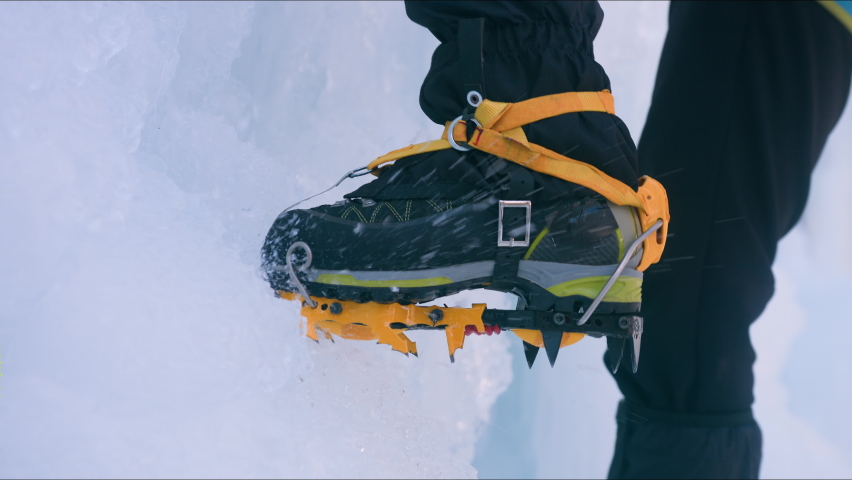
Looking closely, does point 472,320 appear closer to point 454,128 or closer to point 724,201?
point 454,128

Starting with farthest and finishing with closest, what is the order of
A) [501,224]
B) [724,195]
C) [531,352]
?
1. [724,195]
2. [531,352]
3. [501,224]

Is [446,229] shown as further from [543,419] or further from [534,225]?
[543,419]

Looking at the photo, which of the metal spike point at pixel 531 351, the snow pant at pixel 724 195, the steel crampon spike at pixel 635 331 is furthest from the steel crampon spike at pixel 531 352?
the snow pant at pixel 724 195

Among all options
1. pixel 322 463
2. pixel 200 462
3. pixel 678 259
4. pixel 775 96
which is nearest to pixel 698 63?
pixel 775 96

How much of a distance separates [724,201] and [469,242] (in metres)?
0.53

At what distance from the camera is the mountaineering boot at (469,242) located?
0.74 metres

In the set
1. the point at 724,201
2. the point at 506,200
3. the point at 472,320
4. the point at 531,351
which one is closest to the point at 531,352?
the point at 531,351

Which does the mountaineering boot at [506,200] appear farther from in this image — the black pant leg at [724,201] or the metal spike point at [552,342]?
the black pant leg at [724,201]

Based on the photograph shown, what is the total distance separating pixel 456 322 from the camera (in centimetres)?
79

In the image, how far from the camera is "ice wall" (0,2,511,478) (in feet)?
2.52

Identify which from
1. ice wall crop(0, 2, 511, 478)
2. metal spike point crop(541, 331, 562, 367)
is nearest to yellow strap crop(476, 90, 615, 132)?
metal spike point crop(541, 331, 562, 367)

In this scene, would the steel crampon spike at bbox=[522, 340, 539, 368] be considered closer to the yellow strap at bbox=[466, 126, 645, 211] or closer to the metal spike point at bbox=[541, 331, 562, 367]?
the metal spike point at bbox=[541, 331, 562, 367]

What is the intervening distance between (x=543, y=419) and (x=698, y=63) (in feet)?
3.26

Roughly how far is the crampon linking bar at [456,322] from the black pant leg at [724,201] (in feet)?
1.02
